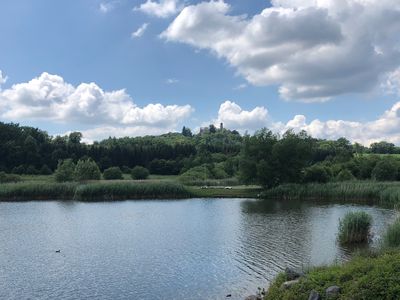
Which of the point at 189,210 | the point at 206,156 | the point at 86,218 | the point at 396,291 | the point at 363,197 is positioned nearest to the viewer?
the point at 396,291

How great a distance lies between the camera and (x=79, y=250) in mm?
29219

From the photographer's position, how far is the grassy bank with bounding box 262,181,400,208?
187ft

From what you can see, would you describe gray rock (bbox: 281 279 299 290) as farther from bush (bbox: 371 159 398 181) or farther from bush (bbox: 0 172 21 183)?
bush (bbox: 0 172 21 183)

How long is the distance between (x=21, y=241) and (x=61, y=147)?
11264 cm

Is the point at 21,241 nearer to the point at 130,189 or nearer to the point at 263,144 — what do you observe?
the point at 130,189

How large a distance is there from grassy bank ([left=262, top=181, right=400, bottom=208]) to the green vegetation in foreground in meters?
39.4

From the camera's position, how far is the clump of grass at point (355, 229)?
2911 cm

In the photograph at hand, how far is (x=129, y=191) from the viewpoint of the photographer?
233 feet

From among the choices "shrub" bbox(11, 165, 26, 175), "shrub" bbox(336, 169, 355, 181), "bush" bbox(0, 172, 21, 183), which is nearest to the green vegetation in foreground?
"shrub" bbox(336, 169, 355, 181)

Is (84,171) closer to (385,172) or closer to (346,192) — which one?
(346,192)

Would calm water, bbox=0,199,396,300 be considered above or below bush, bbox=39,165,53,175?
below

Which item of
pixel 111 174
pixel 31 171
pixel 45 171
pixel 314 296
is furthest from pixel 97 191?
pixel 314 296

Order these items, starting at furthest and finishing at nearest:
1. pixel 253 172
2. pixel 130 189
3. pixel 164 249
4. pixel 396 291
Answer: pixel 253 172 < pixel 130 189 < pixel 164 249 < pixel 396 291

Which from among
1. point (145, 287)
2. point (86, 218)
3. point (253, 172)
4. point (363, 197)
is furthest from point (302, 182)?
point (145, 287)
